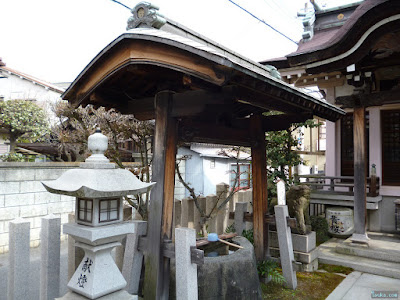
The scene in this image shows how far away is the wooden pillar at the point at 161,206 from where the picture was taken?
148 inches

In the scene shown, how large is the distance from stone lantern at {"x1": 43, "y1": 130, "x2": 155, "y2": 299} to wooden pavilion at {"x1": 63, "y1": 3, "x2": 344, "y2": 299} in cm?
73

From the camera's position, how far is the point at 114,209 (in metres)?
3.12

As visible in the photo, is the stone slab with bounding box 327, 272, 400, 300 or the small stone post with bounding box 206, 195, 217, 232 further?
the small stone post with bounding box 206, 195, 217, 232

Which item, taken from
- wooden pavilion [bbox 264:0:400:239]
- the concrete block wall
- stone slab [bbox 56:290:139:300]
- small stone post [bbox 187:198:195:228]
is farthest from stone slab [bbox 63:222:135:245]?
the concrete block wall

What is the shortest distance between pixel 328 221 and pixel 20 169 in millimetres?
8869

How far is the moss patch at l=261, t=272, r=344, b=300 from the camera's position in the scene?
15.8ft

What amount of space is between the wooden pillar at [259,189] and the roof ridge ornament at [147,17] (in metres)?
2.78

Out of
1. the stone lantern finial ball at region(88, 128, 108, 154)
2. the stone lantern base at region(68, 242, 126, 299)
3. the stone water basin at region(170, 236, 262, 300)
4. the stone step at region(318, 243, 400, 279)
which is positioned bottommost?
the stone step at region(318, 243, 400, 279)

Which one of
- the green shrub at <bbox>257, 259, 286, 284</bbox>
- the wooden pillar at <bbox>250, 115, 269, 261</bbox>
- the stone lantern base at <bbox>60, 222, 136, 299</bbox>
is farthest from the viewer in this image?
the wooden pillar at <bbox>250, 115, 269, 261</bbox>

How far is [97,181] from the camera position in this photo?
111 inches

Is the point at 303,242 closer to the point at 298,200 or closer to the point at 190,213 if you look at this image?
the point at 298,200

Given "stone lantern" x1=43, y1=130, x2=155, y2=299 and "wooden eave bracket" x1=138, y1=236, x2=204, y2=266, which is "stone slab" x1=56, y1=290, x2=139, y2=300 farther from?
"wooden eave bracket" x1=138, y1=236, x2=204, y2=266

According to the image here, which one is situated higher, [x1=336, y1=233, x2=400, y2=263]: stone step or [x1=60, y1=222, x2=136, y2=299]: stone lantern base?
[x1=60, y1=222, x2=136, y2=299]: stone lantern base

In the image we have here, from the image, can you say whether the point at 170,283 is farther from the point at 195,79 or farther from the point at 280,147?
the point at 280,147
